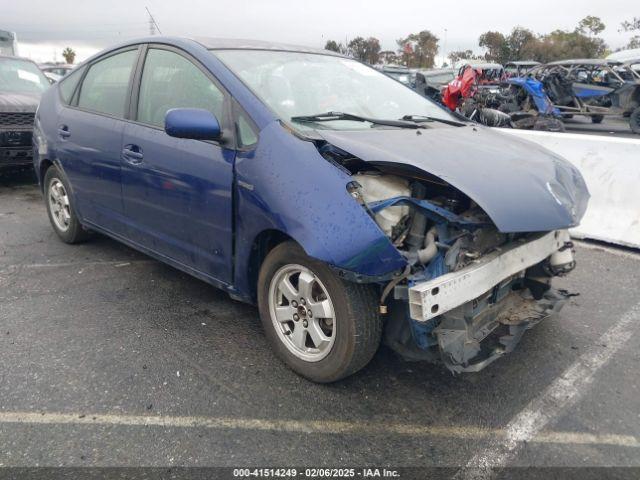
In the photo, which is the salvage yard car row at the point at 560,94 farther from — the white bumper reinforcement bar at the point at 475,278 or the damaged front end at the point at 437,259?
the damaged front end at the point at 437,259

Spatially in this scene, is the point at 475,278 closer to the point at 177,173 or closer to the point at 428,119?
the point at 428,119

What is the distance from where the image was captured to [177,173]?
3.11m

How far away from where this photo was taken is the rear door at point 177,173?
2.92 metres

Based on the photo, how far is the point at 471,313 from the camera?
259 centimetres

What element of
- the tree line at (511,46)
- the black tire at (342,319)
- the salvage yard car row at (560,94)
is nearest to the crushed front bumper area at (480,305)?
the black tire at (342,319)

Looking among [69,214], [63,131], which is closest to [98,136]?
[63,131]

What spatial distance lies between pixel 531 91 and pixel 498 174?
11846mm

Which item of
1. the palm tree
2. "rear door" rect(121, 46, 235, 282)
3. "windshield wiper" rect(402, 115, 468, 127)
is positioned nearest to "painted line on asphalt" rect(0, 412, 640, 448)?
"rear door" rect(121, 46, 235, 282)

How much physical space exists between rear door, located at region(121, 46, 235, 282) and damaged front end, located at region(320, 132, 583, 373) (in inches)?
28.4

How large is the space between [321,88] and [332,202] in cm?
121

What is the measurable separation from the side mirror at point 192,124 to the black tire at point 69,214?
210 cm

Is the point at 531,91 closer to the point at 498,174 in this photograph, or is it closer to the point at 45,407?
the point at 498,174

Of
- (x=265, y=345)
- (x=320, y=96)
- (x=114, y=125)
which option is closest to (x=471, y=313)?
(x=265, y=345)

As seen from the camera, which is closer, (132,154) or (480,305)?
(480,305)
